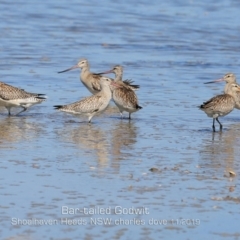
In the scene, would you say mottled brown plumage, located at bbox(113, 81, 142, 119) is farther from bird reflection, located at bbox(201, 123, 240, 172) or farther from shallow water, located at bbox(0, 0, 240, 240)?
bird reflection, located at bbox(201, 123, 240, 172)

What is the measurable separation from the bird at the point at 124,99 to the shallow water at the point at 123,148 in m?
0.21

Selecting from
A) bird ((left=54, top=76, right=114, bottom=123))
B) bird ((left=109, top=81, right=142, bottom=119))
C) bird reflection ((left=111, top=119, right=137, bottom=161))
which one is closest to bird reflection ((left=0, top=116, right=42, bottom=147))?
bird ((left=54, top=76, right=114, bottom=123))

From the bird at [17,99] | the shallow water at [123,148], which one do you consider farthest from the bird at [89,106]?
the bird at [17,99]

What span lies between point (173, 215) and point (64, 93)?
8.10 meters

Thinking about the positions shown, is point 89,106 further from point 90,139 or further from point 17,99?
point 90,139

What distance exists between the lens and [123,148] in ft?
37.5

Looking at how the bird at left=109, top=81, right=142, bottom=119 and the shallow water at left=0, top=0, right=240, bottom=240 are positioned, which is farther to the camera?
the bird at left=109, top=81, right=142, bottom=119

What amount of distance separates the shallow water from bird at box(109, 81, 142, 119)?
0.68 ft

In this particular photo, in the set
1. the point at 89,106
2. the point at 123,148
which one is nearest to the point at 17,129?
the point at 89,106

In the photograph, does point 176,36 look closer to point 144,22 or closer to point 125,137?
point 144,22

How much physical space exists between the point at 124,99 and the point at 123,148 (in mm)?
2842

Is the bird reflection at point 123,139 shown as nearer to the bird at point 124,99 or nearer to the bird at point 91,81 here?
the bird at point 124,99

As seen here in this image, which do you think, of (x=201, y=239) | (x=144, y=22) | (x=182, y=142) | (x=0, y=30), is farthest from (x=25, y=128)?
(x=144, y=22)

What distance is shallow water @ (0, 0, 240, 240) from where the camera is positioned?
8164 mm
